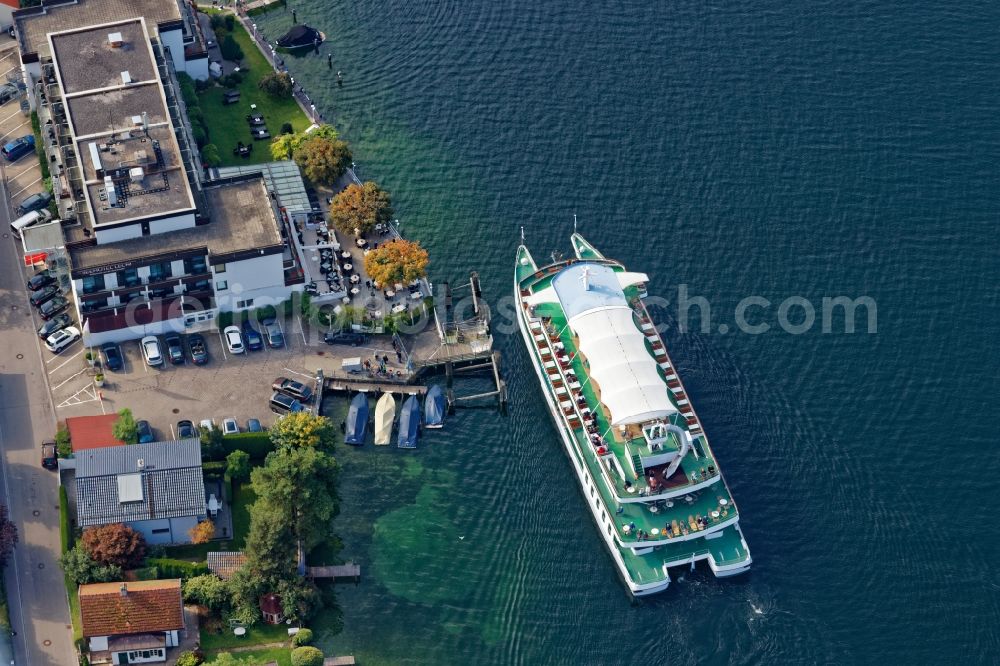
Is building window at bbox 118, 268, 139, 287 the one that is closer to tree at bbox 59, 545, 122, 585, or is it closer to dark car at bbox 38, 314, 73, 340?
dark car at bbox 38, 314, 73, 340

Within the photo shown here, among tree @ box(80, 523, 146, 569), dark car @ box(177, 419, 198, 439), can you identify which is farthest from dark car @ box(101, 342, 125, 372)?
tree @ box(80, 523, 146, 569)

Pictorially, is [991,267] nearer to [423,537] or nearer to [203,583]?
[423,537]

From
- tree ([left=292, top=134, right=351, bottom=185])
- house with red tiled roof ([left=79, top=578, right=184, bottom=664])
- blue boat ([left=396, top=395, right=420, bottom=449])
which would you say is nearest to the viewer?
house with red tiled roof ([left=79, top=578, right=184, bottom=664])

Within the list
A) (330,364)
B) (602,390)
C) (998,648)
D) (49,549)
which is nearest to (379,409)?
(330,364)

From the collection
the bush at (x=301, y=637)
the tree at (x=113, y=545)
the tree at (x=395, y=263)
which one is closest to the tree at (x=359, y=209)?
the tree at (x=395, y=263)

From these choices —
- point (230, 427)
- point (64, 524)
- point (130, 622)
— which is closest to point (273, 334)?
point (230, 427)

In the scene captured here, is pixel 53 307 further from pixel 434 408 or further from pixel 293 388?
pixel 434 408
